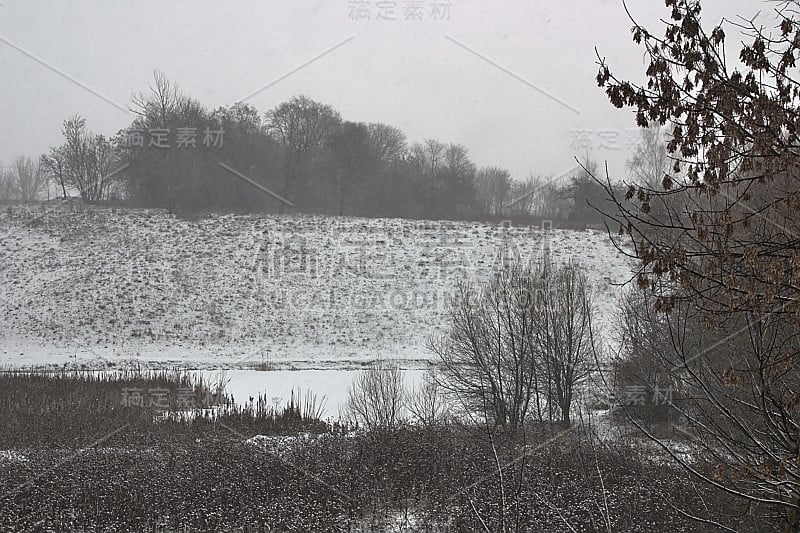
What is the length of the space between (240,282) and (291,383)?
32.3 feet

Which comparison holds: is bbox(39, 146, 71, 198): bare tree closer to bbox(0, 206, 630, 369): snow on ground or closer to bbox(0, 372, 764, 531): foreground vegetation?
bbox(0, 206, 630, 369): snow on ground

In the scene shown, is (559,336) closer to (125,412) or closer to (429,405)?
(429,405)

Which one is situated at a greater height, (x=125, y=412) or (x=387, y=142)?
(x=387, y=142)

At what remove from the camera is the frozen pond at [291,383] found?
15062 millimetres

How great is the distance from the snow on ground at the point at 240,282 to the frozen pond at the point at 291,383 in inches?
65.4

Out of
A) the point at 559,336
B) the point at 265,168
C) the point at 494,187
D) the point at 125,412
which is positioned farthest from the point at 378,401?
the point at 494,187

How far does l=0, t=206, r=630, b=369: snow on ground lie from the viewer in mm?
21891

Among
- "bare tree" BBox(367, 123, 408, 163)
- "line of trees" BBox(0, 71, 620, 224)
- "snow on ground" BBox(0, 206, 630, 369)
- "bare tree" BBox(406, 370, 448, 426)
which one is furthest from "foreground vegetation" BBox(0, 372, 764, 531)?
"bare tree" BBox(367, 123, 408, 163)

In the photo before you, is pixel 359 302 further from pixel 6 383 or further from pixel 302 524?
pixel 302 524

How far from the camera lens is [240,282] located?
25766 mm

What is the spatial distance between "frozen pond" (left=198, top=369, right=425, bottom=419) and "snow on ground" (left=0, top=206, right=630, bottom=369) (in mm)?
1662

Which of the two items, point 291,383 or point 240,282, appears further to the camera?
point 240,282

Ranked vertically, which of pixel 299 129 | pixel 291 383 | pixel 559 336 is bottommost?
pixel 291 383

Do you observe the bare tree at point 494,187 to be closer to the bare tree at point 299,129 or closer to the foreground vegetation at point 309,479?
the bare tree at point 299,129
